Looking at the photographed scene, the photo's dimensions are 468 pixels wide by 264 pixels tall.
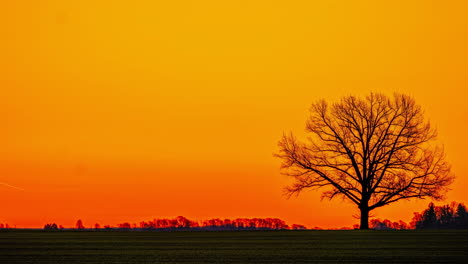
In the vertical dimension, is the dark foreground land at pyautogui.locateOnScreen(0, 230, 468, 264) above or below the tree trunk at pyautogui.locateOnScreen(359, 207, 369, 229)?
below

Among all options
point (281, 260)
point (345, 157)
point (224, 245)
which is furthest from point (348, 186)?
point (281, 260)

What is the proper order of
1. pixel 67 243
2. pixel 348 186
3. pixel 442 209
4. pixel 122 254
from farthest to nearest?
pixel 348 186
pixel 442 209
pixel 67 243
pixel 122 254

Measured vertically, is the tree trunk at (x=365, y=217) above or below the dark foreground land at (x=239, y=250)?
above

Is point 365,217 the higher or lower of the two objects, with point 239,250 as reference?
higher

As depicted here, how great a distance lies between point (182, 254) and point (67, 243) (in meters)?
6.00

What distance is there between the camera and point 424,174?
44594 mm

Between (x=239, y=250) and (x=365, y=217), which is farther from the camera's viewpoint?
(x=365, y=217)

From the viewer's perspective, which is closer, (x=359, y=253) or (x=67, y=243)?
(x=359, y=253)

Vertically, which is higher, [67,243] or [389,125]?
[389,125]

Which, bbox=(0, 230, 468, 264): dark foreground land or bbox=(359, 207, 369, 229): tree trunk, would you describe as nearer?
bbox=(0, 230, 468, 264): dark foreground land

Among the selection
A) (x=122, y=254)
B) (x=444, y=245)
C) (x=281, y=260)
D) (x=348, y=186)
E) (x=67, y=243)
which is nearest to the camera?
(x=281, y=260)

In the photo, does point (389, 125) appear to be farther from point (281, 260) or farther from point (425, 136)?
point (281, 260)

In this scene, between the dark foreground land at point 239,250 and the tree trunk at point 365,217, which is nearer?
the dark foreground land at point 239,250

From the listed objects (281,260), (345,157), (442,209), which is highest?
(345,157)
